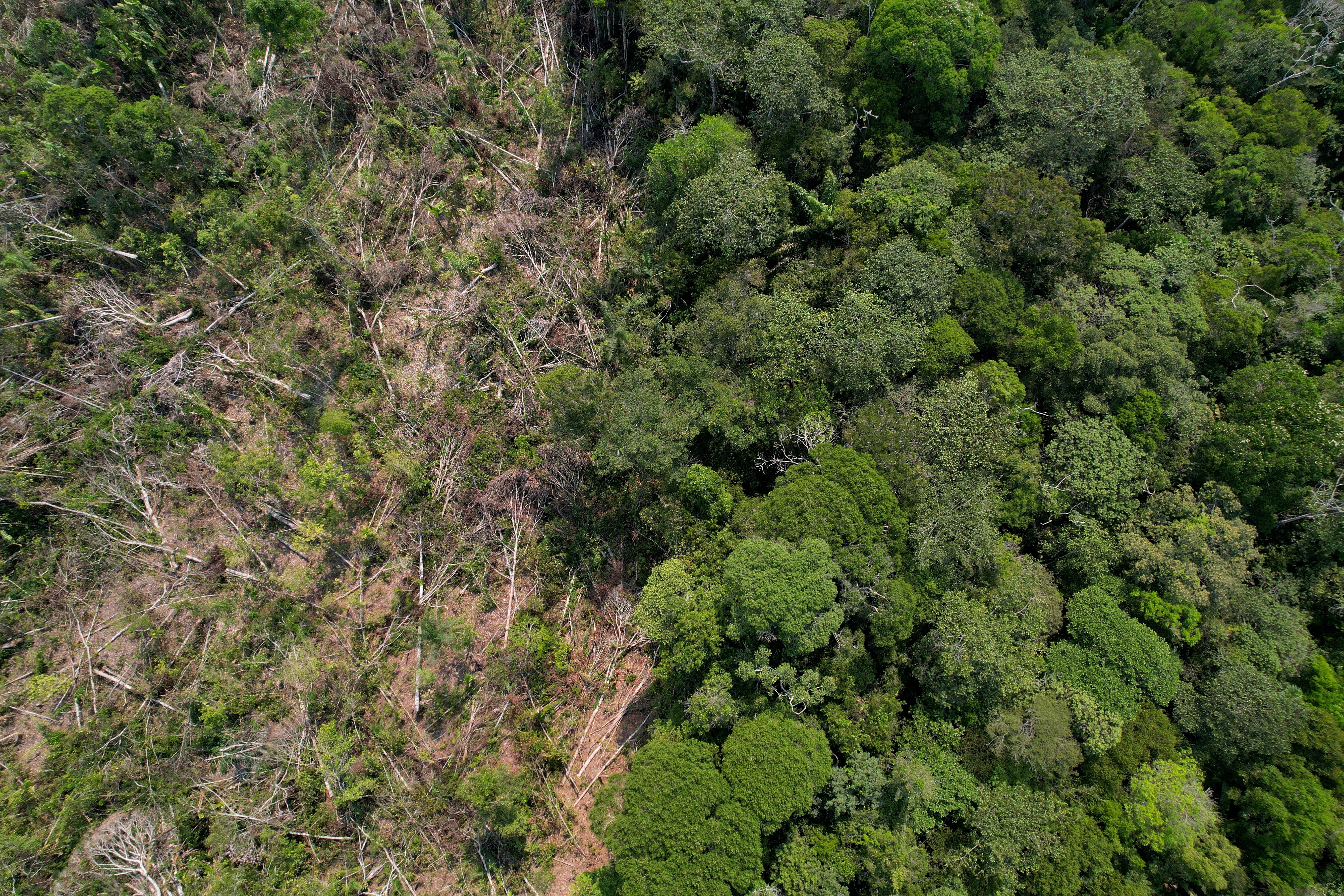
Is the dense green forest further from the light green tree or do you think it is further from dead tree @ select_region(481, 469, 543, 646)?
the light green tree

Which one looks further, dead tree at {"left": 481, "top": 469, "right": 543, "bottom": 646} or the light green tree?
the light green tree

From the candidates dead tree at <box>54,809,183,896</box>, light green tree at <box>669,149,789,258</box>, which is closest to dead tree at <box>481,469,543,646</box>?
light green tree at <box>669,149,789,258</box>

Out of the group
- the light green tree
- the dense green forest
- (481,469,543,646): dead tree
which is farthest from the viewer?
the light green tree

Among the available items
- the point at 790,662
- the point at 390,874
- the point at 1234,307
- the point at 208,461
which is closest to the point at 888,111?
the point at 1234,307

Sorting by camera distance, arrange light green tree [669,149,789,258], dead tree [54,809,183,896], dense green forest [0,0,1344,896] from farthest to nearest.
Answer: light green tree [669,149,789,258] < dense green forest [0,0,1344,896] < dead tree [54,809,183,896]

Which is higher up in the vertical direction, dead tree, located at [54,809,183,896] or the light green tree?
the light green tree

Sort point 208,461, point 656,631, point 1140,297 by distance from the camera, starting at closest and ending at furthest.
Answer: point 656,631 < point 208,461 < point 1140,297

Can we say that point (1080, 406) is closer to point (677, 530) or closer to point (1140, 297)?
point (1140, 297)

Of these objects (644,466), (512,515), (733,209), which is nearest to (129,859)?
(512,515)

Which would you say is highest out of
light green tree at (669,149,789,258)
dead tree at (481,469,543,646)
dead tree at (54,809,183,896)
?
light green tree at (669,149,789,258)
